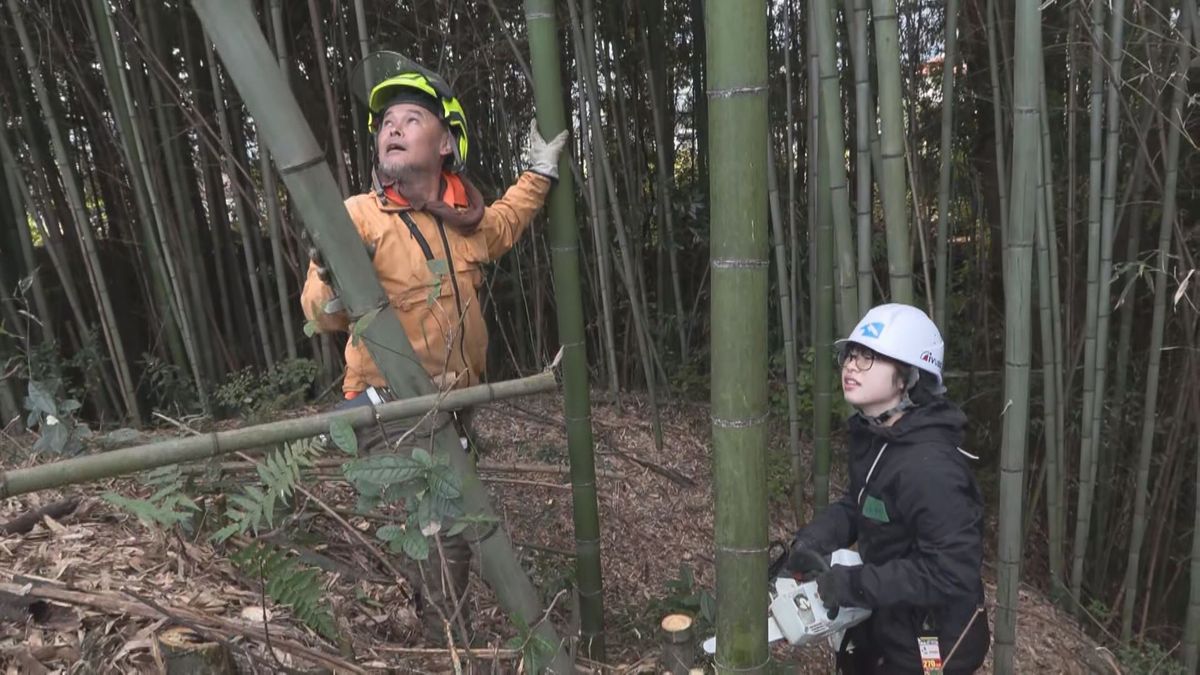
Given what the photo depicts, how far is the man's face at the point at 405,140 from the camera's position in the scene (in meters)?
1.72

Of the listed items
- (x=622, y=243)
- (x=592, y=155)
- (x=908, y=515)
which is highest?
(x=592, y=155)

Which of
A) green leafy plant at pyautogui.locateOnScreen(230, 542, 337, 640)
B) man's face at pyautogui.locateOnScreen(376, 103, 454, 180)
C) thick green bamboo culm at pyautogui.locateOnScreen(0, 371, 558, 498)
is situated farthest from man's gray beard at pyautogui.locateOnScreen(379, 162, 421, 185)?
green leafy plant at pyautogui.locateOnScreen(230, 542, 337, 640)

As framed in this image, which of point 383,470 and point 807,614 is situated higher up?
Answer: point 383,470

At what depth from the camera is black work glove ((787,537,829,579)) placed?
157cm

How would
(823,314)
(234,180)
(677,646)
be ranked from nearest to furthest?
(677,646) < (823,314) < (234,180)

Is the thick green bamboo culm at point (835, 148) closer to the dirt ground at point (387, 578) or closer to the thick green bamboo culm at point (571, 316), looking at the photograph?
the thick green bamboo culm at point (571, 316)

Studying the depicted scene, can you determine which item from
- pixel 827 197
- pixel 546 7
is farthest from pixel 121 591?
pixel 827 197

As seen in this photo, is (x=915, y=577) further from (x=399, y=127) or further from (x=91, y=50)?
(x=91, y=50)

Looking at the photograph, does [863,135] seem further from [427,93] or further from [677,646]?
[677,646]

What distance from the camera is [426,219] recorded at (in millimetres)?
1781

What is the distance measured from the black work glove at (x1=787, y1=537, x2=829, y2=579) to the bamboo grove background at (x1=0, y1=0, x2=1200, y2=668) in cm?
74

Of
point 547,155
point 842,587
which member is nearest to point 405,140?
point 547,155

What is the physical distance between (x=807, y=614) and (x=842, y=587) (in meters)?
0.12

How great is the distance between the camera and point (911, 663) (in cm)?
157
